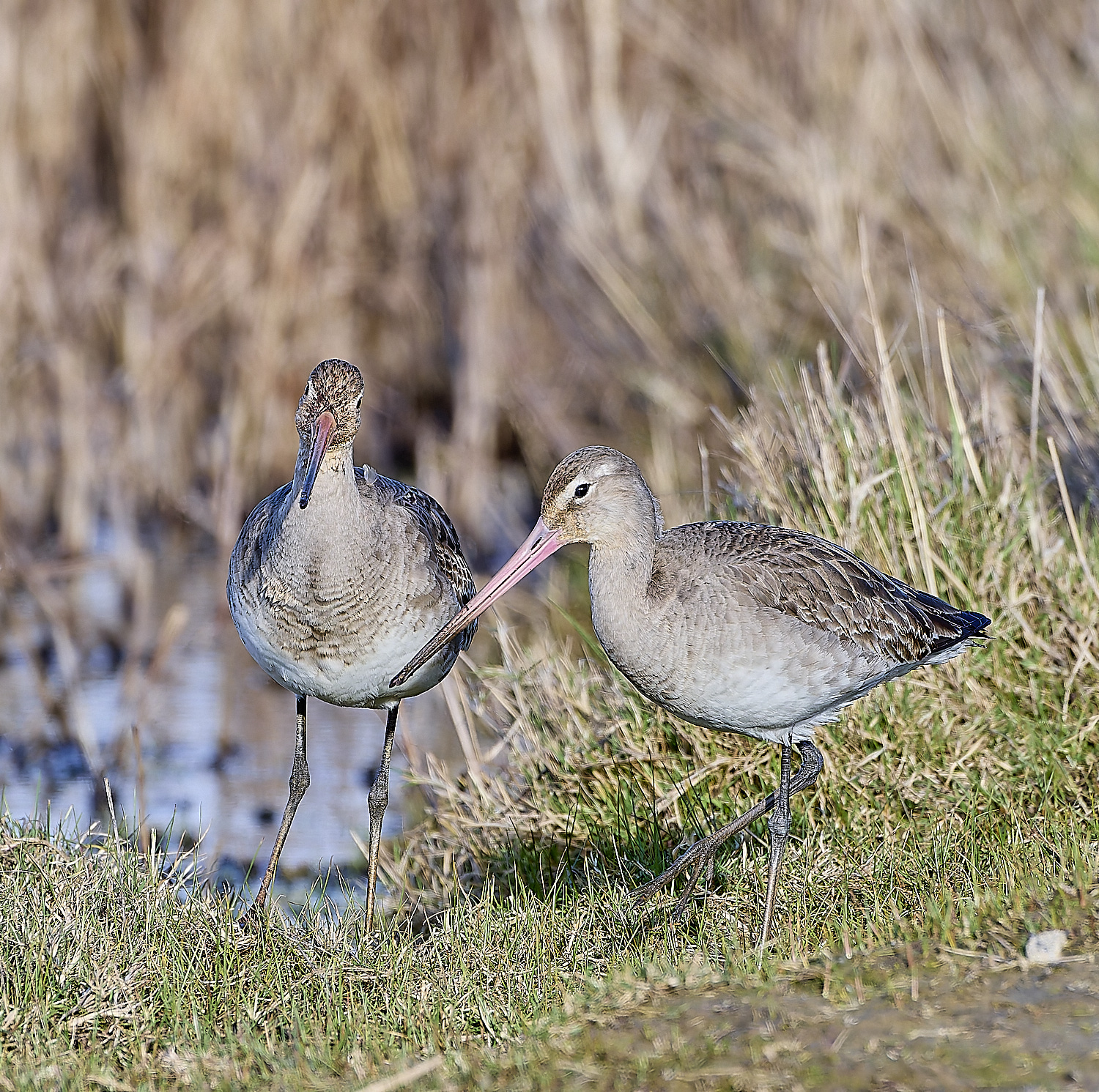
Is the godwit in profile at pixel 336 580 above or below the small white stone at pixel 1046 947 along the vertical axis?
above

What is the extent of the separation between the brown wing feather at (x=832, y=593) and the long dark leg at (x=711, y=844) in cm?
38

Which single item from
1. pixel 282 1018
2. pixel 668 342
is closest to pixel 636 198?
pixel 668 342

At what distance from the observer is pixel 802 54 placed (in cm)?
1002

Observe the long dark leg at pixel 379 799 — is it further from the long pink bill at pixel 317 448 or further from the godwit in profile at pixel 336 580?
the long pink bill at pixel 317 448

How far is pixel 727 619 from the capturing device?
452 centimetres

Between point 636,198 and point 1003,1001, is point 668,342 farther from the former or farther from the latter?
point 1003,1001

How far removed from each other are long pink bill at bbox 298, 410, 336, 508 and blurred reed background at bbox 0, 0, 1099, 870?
406cm

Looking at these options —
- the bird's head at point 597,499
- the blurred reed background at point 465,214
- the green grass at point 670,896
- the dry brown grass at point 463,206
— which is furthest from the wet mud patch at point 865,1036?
the dry brown grass at point 463,206

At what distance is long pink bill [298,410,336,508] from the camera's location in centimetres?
466

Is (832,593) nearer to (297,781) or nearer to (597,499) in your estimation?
(597,499)

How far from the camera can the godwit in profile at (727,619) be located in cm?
448

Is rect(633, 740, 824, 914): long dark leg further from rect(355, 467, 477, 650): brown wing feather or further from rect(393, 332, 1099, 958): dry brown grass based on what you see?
rect(355, 467, 477, 650): brown wing feather

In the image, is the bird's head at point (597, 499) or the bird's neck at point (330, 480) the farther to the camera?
the bird's neck at point (330, 480)

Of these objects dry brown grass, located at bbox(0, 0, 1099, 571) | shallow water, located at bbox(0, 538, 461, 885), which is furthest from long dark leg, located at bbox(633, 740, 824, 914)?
dry brown grass, located at bbox(0, 0, 1099, 571)
